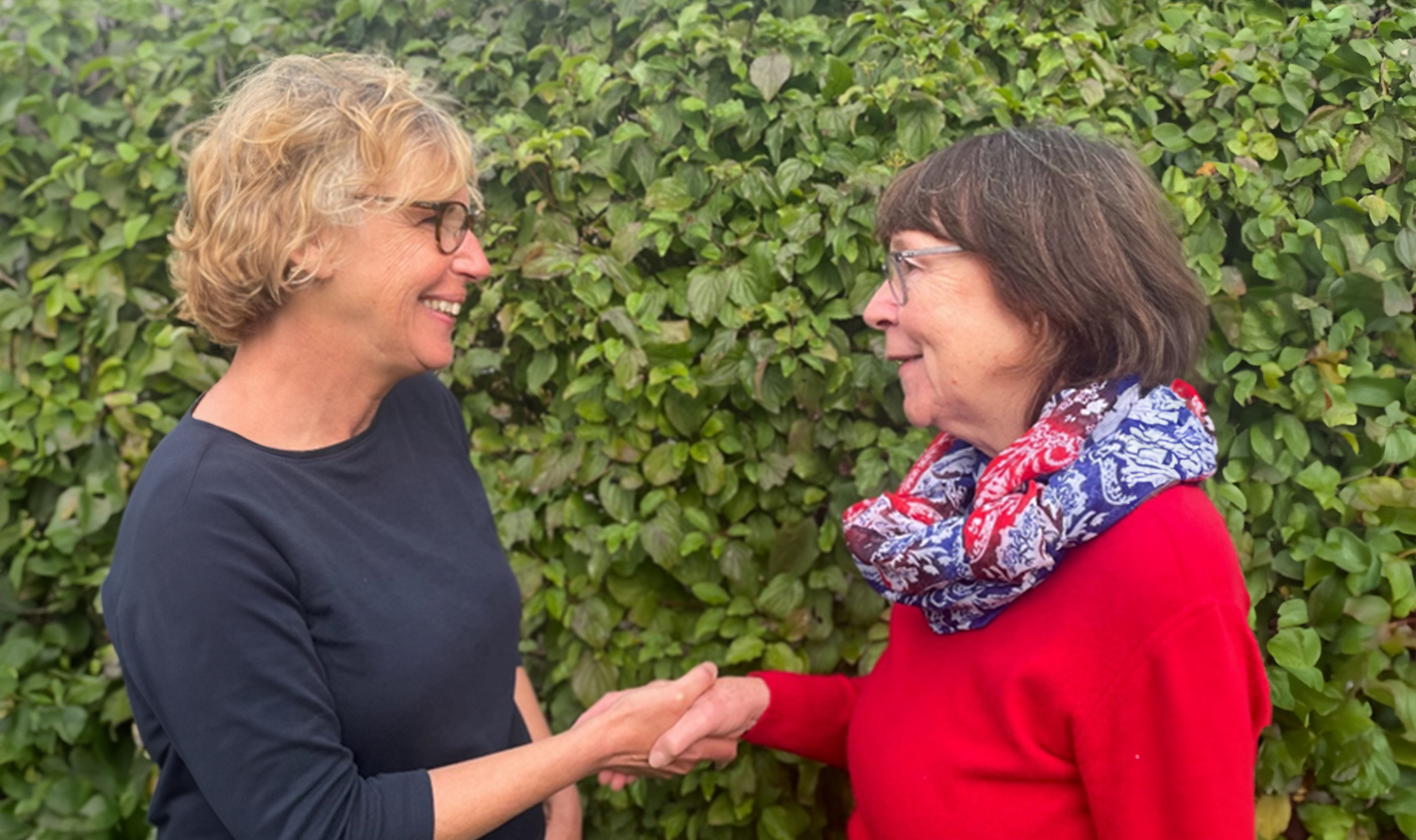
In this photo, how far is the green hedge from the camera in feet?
7.78

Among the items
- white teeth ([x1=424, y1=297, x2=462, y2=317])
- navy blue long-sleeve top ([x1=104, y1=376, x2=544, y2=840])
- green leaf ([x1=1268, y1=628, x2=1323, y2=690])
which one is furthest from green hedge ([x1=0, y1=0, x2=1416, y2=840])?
navy blue long-sleeve top ([x1=104, y1=376, x2=544, y2=840])

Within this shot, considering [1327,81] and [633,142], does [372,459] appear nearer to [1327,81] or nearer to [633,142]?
[633,142]

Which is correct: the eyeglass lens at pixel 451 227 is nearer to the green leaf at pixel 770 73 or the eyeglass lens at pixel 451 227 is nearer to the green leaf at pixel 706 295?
the green leaf at pixel 706 295

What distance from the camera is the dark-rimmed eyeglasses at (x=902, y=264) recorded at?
74.1 inches

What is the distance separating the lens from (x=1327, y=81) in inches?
95.1

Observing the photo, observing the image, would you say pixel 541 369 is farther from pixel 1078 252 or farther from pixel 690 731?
pixel 1078 252

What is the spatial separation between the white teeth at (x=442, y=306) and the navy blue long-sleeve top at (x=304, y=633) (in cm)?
27

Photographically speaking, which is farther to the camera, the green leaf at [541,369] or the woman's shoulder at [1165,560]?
the green leaf at [541,369]

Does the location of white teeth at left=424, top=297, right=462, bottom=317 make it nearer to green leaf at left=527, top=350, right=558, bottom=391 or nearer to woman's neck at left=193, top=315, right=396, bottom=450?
woman's neck at left=193, top=315, right=396, bottom=450

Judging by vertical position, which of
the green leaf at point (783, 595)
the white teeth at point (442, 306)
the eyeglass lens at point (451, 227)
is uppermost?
the eyeglass lens at point (451, 227)

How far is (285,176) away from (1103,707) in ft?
5.48

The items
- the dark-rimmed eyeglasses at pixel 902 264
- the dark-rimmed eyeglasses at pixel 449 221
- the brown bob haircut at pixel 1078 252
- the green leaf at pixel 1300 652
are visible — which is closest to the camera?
the brown bob haircut at pixel 1078 252

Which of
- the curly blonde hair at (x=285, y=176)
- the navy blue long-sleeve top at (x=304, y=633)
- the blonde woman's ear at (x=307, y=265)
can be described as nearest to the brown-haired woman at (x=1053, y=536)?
the navy blue long-sleeve top at (x=304, y=633)

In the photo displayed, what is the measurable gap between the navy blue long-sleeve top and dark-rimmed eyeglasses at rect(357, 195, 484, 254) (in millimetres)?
396
